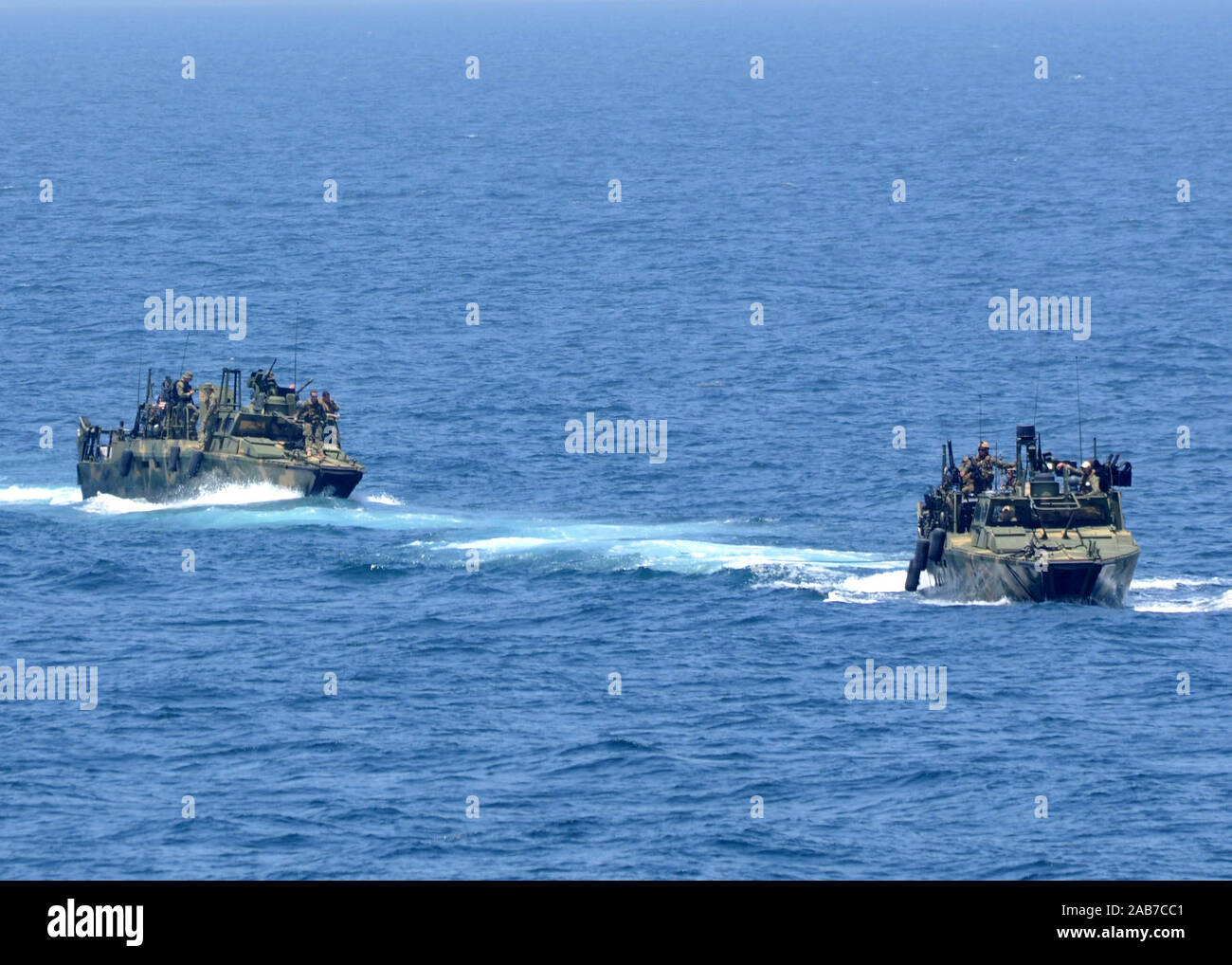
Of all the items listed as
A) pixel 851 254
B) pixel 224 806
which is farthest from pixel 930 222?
pixel 224 806

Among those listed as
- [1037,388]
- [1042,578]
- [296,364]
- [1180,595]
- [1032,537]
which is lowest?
[1180,595]

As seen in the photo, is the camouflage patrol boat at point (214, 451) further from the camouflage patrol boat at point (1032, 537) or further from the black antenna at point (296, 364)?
the camouflage patrol boat at point (1032, 537)

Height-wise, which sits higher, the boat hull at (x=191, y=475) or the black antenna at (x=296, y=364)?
the black antenna at (x=296, y=364)
